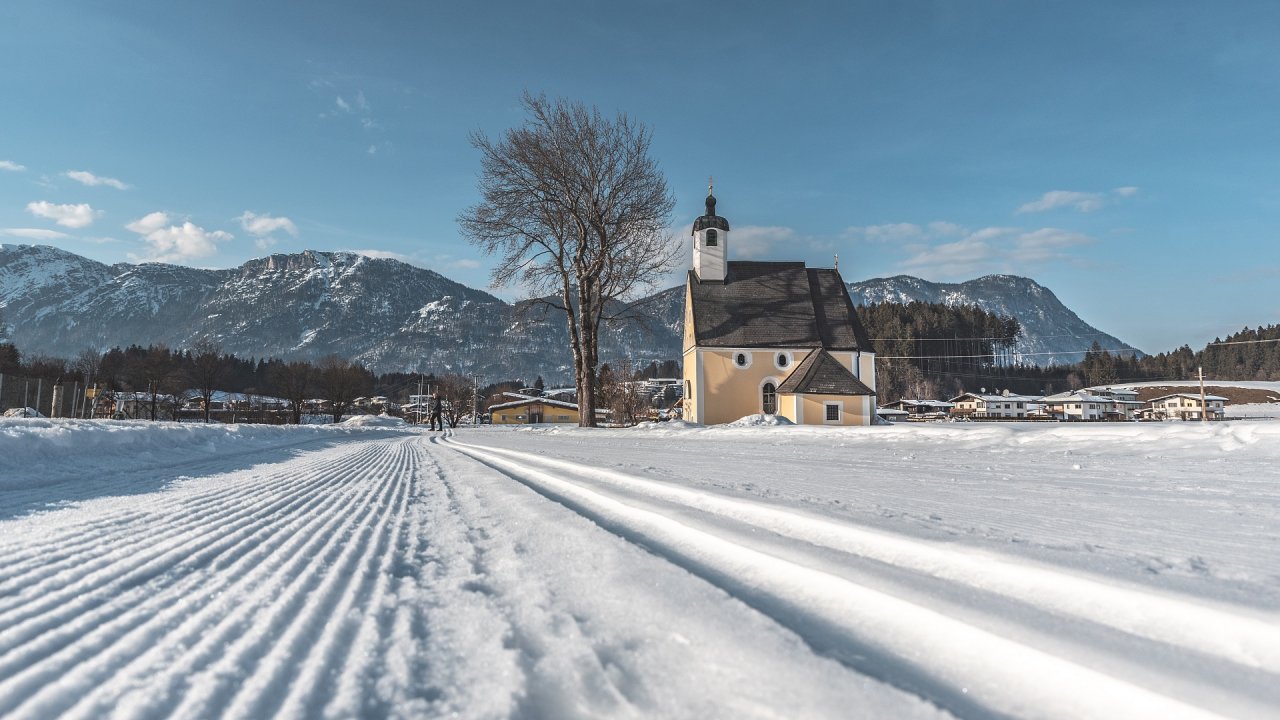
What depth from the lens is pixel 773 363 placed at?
27812 millimetres

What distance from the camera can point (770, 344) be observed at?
27781mm

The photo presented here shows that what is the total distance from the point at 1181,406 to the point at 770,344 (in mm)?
67510

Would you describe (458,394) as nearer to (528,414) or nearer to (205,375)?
(528,414)

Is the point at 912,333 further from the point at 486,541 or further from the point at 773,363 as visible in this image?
the point at 486,541

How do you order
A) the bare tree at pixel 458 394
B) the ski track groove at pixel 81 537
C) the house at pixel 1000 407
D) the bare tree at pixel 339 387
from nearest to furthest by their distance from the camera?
1. the ski track groove at pixel 81 537
2. the bare tree at pixel 339 387
3. the house at pixel 1000 407
4. the bare tree at pixel 458 394

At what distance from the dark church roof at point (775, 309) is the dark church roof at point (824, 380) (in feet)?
4.94

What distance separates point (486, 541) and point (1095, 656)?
1.97m

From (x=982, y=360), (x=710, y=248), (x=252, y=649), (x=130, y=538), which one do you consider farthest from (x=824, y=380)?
(x=982, y=360)

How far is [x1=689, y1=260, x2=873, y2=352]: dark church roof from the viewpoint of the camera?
2781cm

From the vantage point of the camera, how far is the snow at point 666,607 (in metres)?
0.99

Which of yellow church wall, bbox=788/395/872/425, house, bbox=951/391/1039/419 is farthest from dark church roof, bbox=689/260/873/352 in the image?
house, bbox=951/391/1039/419

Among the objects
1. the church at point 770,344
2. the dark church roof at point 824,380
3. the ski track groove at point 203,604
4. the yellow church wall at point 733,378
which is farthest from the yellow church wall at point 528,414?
the ski track groove at point 203,604

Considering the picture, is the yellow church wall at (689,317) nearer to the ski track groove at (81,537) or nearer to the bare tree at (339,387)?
the ski track groove at (81,537)

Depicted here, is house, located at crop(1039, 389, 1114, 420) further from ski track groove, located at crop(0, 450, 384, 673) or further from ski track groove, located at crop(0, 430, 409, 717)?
ski track groove, located at crop(0, 450, 384, 673)
